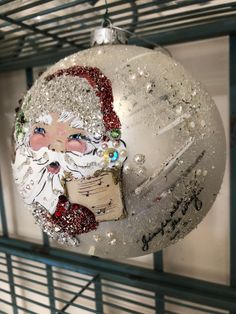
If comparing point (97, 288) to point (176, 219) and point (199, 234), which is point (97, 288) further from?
point (176, 219)

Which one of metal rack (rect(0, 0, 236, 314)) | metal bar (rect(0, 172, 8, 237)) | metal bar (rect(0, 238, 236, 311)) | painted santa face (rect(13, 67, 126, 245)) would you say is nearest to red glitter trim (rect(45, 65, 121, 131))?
painted santa face (rect(13, 67, 126, 245))

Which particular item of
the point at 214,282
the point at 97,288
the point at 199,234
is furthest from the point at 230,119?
the point at 97,288

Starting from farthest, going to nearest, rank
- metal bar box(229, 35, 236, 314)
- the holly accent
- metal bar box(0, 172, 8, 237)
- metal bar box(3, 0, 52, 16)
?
metal bar box(0, 172, 8, 237) < metal bar box(229, 35, 236, 314) < metal bar box(3, 0, 52, 16) < the holly accent

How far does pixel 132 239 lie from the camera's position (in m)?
0.30

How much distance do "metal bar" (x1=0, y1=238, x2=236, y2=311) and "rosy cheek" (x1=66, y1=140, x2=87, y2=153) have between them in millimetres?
571

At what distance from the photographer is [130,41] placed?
68 centimetres

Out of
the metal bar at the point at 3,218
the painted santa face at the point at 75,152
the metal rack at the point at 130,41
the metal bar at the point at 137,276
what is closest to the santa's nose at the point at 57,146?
the painted santa face at the point at 75,152

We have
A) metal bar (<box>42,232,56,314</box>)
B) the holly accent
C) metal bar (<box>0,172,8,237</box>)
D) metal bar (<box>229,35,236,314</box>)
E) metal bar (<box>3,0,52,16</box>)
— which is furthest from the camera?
metal bar (<box>0,172,8,237</box>)

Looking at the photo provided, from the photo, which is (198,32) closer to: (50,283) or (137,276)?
(137,276)

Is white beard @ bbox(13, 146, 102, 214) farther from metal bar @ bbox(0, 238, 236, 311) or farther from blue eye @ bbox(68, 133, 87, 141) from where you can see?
metal bar @ bbox(0, 238, 236, 311)

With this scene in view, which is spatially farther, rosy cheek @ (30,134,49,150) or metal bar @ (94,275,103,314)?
metal bar @ (94,275,103,314)

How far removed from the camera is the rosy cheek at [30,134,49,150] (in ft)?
0.93

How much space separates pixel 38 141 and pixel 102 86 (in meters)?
0.08

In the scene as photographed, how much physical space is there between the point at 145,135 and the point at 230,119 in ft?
1.51
